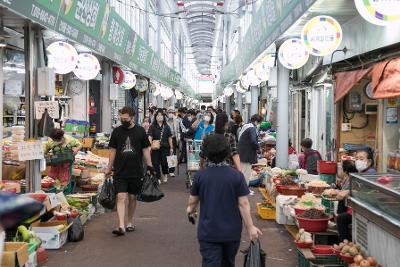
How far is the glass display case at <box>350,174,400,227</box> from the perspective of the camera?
5.15 meters

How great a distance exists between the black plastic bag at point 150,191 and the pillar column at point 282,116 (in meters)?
5.79

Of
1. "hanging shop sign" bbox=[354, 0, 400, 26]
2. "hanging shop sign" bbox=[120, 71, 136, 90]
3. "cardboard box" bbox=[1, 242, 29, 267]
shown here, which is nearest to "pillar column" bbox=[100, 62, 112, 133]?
"hanging shop sign" bbox=[120, 71, 136, 90]

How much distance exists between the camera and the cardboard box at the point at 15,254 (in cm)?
583

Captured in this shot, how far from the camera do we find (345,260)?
19.5 feet

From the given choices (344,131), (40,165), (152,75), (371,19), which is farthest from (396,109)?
(152,75)

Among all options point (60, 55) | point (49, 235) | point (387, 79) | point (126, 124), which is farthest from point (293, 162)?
point (49, 235)

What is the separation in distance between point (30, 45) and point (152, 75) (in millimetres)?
15977

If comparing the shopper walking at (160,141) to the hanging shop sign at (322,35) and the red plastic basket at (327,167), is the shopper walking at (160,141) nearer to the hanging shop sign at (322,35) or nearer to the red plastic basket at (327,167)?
the red plastic basket at (327,167)

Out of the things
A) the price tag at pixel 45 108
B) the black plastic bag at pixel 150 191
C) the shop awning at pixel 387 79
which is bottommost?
the black plastic bag at pixel 150 191

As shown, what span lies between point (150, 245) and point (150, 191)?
37.2 inches

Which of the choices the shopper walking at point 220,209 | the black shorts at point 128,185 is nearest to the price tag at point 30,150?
the black shorts at point 128,185

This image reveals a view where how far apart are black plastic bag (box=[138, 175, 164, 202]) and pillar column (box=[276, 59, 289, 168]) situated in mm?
5789

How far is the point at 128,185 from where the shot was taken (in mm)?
8695

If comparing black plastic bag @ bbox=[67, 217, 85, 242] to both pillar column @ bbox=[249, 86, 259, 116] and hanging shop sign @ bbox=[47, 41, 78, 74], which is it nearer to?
hanging shop sign @ bbox=[47, 41, 78, 74]
